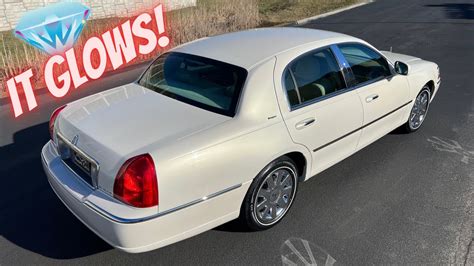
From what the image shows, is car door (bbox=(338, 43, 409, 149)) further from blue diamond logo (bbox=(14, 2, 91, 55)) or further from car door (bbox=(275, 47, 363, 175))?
blue diamond logo (bbox=(14, 2, 91, 55))

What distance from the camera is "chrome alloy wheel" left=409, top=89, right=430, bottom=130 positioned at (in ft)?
16.3

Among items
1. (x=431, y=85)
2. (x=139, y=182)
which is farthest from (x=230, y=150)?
(x=431, y=85)

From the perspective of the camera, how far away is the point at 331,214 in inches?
140

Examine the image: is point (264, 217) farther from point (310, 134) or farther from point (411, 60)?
point (411, 60)

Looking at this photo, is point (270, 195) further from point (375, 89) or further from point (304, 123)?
point (375, 89)

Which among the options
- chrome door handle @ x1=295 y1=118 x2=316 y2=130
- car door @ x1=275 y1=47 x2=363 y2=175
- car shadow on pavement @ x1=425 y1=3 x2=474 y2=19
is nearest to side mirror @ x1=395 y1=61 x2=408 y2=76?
car door @ x1=275 y1=47 x2=363 y2=175

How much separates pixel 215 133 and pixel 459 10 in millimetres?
16823

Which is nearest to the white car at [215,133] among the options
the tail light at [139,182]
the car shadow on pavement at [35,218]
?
the tail light at [139,182]

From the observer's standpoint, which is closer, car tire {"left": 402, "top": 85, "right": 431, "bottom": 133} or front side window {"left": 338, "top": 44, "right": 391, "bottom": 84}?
front side window {"left": 338, "top": 44, "right": 391, "bottom": 84}

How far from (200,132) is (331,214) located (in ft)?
5.05

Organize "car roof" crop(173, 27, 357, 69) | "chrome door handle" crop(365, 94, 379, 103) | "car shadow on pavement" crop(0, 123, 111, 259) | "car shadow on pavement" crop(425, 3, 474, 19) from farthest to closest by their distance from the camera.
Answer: "car shadow on pavement" crop(425, 3, 474, 19), "chrome door handle" crop(365, 94, 379, 103), "car roof" crop(173, 27, 357, 69), "car shadow on pavement" crop(0, 123, 111, 259)

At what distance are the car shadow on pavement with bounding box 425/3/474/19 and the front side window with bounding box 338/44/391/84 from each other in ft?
40.2

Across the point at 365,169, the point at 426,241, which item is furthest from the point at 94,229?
the point at 365,169

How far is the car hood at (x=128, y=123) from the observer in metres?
2.72
